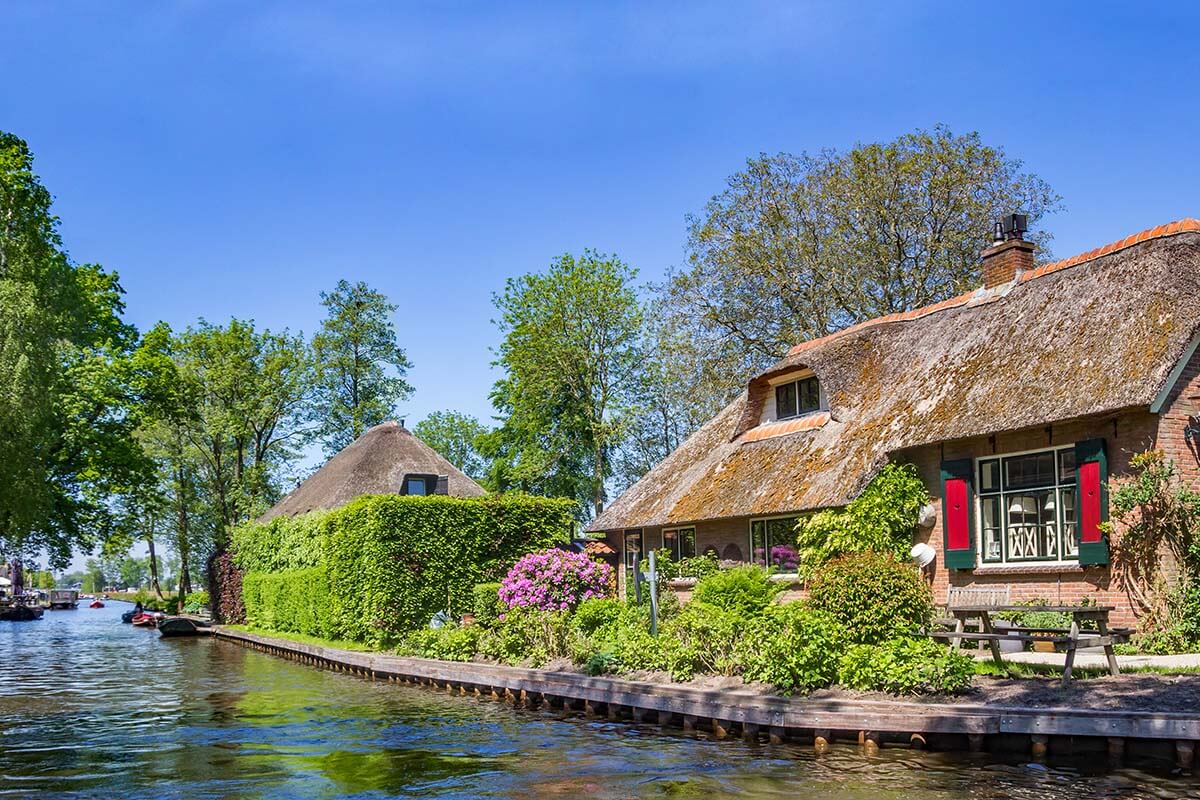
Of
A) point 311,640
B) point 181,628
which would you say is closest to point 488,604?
point 311,640

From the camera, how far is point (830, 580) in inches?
588

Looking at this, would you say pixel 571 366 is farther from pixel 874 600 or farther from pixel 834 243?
pixel 874 600

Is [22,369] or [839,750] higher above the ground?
[22,369]

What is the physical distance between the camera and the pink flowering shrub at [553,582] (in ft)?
75.3

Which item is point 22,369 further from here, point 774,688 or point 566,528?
point 774,688

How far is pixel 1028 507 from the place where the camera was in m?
18.2

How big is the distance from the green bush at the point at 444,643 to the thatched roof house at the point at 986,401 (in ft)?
18.9

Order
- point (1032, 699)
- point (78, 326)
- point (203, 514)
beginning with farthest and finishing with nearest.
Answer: point (203, 514)
point (78, 326)
point (1032, 699)

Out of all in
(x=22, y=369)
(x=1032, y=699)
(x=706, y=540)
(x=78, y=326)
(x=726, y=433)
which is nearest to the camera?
(x=1032, y=699)

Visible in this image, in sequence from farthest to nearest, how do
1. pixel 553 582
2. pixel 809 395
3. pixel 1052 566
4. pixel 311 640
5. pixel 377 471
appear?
pixel 377 471 < pixel 311 640 < pixel 809 395 < pixel 553 582 < pixel 1052 566

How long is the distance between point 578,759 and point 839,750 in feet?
9.73

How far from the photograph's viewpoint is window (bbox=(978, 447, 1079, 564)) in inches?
689

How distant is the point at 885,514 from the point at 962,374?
293cm

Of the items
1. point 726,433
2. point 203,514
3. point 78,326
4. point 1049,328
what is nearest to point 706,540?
point 726,433
